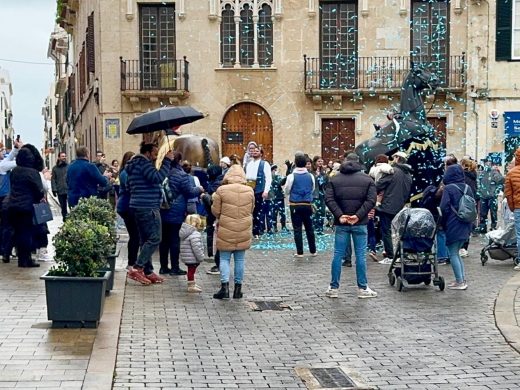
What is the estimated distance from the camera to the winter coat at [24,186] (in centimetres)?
1374

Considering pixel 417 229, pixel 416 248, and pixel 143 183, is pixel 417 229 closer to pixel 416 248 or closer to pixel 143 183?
pixel 416 248

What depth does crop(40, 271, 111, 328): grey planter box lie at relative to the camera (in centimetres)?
923

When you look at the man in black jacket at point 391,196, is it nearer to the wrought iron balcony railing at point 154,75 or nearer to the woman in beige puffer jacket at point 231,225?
the woman in beige puffer jacket at point 231,225

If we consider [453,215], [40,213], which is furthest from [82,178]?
[453,215]

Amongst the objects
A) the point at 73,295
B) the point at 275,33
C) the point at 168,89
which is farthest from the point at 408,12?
the point at 73,295

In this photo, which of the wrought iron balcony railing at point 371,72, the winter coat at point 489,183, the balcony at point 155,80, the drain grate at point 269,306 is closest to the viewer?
the drain grate at point 269,306

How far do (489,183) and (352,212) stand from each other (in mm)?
9811

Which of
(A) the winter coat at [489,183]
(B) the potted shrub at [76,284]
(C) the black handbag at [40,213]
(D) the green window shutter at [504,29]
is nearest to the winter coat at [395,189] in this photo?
(C) the black handbag at [40,213]

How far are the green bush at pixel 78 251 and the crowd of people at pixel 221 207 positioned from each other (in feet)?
8.09

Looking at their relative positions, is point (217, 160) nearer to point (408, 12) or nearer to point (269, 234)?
point (269, 234)

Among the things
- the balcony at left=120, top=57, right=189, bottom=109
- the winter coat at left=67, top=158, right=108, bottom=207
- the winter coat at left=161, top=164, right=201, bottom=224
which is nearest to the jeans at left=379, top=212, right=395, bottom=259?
the winter coat at left=161, top=164, right=201, bottom=224

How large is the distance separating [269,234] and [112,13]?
12172mm

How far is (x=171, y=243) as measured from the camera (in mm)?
13570

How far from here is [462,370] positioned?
26.4 ft
